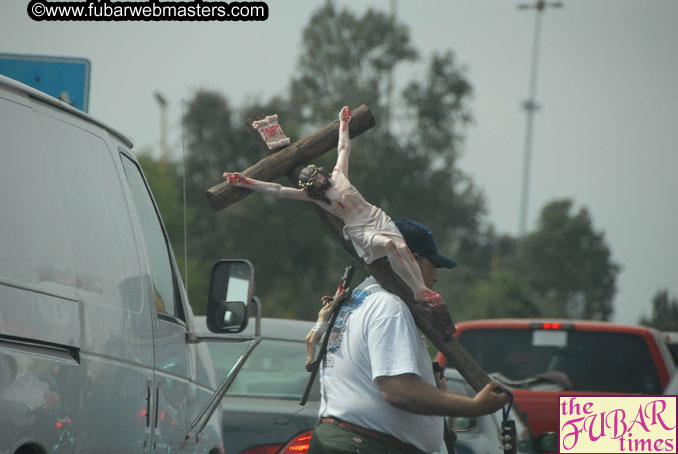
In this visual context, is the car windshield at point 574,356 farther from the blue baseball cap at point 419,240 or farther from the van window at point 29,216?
the van window at point 29,216

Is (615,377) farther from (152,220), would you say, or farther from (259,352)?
(152,220)

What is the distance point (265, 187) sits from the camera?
438cm

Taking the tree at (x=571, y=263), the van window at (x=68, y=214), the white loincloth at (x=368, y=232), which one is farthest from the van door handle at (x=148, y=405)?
the tree at (x=571, y=263)

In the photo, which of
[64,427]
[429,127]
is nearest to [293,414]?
[64,427]

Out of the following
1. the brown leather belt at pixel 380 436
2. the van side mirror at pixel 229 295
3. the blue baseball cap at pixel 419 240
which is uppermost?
the blue baseball cap at pixel 419 240

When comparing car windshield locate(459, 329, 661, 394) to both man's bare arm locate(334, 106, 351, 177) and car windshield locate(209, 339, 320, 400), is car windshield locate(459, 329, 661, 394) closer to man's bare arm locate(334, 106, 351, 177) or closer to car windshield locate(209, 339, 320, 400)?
car windshield locate(209, 339, 320, 400)

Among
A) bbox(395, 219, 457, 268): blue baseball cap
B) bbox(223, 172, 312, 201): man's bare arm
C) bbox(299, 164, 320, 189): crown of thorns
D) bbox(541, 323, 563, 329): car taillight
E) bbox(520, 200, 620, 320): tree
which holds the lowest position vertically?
bbox(520, 200, 620, 320): tree

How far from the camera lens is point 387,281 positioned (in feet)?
13.7

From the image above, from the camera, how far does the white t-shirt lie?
3.89 m

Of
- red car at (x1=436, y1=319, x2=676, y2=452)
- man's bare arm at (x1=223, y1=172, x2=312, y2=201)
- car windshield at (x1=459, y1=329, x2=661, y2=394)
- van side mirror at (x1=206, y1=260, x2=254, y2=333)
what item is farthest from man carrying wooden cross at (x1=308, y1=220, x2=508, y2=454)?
car windshield at (x1=459, y1=329, x2=661, y2=394)

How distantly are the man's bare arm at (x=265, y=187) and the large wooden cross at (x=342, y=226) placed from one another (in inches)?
1.1

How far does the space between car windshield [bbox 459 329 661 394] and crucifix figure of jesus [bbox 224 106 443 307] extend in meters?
5.06

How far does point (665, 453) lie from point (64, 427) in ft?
10.5

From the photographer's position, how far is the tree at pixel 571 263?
92.0 meters
